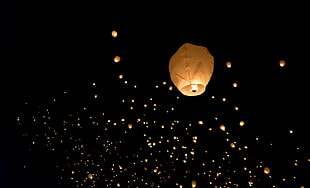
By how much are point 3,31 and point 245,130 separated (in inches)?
97.0

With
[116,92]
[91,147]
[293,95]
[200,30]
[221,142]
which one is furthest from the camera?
[91,147]

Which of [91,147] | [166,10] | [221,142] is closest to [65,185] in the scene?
[91,147]

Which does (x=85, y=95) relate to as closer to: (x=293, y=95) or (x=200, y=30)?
(x=200, y=30)

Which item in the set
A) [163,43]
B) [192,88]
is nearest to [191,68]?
[192,88]

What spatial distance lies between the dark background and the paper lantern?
0.62 m

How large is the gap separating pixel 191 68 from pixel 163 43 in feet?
3.10

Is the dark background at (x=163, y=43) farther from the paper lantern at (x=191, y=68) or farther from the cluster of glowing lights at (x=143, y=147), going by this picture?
the paper lantern at (x=191, y=68)

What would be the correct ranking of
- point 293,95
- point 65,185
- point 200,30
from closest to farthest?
1. point 200,30
2. point 293,95
3. point 65,185

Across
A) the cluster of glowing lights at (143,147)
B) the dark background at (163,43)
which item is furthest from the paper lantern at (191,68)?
the cluster of glowing lights at (143,147)

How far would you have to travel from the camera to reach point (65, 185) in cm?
395

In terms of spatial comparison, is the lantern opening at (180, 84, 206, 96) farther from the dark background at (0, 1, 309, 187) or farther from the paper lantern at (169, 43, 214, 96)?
the dark background at (0, 1, 309, 187)

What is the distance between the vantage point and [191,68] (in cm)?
136

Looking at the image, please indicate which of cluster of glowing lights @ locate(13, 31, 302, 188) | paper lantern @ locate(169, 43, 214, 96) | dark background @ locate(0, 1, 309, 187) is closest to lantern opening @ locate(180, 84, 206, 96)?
paper lantern @ locate(169, 43, 214, 96)

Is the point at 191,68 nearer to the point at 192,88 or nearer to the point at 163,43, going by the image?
the point at 192,88
